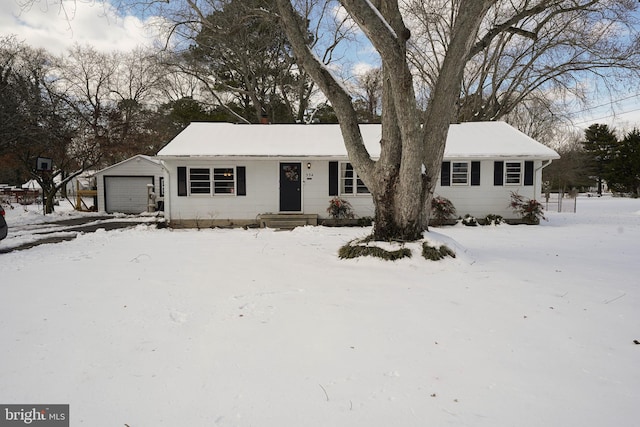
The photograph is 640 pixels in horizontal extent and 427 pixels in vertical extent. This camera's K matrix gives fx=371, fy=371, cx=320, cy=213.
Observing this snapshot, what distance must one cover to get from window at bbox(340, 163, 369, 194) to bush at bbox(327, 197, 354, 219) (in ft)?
1.49

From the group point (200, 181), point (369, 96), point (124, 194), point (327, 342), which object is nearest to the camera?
point (327, 342)

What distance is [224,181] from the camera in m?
13.1

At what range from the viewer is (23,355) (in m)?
2.97

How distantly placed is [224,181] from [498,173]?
983cm

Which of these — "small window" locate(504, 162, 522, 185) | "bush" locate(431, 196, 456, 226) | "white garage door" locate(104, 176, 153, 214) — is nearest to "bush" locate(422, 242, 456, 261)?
"bush" locate(431, 196, 456, 226)

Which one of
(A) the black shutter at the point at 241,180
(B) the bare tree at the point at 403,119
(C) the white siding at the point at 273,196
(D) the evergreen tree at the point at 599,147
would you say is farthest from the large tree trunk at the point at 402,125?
(D) the evergreen tree at the point at 599,147

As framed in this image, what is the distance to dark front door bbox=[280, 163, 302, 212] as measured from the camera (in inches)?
518

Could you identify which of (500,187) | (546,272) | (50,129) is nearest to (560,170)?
(500,187)

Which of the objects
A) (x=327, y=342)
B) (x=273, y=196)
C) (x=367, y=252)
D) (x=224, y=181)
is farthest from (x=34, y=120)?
(x=327, y=342)

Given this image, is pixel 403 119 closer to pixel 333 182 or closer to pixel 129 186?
pixel 333 182

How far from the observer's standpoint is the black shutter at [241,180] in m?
13.0

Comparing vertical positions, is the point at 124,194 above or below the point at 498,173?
below

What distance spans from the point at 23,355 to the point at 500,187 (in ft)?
45.6

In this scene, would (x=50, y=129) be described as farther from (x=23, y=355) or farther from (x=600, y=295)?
(x=600, y=295)
